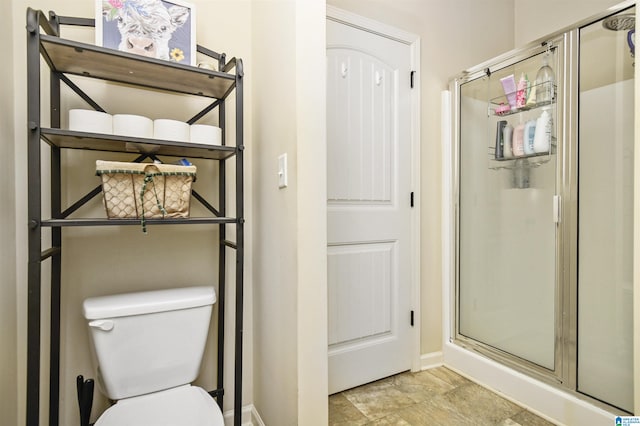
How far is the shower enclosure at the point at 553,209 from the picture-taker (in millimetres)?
1474

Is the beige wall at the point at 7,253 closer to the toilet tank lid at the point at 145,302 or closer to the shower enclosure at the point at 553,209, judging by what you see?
the toilet tank lid at the point at 145,302

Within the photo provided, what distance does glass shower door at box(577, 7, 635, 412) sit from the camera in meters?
1.44

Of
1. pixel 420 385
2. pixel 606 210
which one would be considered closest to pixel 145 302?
pixel 420 385

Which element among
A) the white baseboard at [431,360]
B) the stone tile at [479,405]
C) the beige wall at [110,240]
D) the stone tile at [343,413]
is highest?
the beige wall at [110,240]

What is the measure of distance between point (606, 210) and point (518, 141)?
56cm

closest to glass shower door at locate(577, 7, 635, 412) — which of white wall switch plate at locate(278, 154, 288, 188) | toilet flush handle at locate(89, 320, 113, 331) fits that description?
white wall switch plate at locate(278, 154, 288, 188)

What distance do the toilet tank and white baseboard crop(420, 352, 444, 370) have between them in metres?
1.43

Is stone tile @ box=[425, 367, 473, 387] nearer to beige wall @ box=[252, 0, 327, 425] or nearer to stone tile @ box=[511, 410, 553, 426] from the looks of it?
stone tile @ box=[511, 410, 553, 426]

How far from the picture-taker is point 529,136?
5.80 feet

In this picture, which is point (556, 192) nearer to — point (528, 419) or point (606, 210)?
point (606, 210)

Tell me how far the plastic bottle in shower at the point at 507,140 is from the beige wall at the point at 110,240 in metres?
1.53

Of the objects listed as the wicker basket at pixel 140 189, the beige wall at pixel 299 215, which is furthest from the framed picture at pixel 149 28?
the wicker basket at pixel 140 189

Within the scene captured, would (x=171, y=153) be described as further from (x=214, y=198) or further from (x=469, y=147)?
(x=469, y=147)

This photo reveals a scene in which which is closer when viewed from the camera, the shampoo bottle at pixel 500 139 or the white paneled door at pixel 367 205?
the white paneled door at pixel 367 205
